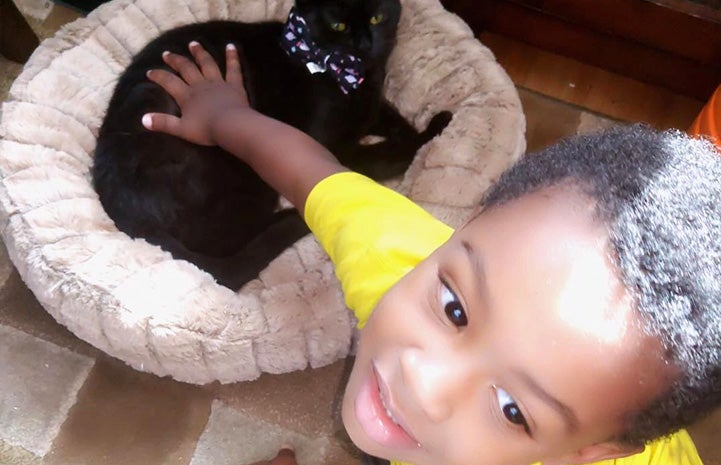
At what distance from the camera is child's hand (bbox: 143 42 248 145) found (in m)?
1.01

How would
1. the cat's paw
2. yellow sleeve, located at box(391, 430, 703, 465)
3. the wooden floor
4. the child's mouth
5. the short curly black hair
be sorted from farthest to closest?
the wooden floor < the cat's paw < yellow sleeve, located at box(391, 430, 703, 465) < the child's mouth < the short curly black hair

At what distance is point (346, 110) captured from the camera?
47.1 inches

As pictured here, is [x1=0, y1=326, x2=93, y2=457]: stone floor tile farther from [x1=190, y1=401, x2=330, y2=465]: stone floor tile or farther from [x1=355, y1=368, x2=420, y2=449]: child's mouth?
[x1=355, y1=368, x2=420, y2=449]: child's mouth

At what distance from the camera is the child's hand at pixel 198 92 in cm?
101

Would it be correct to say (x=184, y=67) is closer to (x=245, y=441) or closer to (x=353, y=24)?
(x=353, y=24)

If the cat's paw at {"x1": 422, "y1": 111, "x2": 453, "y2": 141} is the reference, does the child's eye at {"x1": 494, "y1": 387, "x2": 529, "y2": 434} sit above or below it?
above

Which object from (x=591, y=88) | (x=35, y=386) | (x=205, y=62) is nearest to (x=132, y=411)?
(x=35, y=386)

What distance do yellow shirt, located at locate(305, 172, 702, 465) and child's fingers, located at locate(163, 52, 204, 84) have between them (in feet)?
1.24

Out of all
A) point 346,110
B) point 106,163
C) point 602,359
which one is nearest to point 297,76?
point 346,110

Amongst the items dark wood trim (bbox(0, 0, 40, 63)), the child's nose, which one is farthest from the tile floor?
the child's nose

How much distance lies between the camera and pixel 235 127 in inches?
37.2

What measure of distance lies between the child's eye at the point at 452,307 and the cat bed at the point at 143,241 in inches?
18.1

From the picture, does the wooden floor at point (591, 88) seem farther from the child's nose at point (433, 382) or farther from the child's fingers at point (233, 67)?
the child's nose at point (433, 382)

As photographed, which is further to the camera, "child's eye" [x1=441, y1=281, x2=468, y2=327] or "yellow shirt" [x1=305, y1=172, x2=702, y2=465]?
"yellow shirt" [x1=305, y1=172, x2=702, y2=465]
